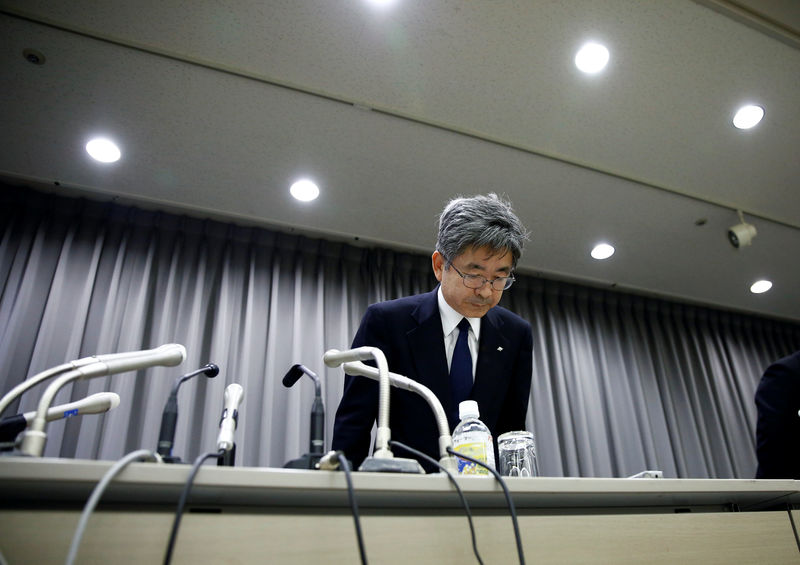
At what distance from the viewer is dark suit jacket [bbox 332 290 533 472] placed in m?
1.39

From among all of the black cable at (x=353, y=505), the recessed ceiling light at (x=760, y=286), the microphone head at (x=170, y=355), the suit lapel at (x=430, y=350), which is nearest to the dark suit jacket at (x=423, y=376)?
the suit lapel at (x=430, y=350)

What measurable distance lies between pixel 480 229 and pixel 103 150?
6.62 ft

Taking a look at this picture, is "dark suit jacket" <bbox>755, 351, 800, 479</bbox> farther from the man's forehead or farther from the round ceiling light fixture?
the round ceiling light fixture

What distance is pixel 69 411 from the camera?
3.05 ft

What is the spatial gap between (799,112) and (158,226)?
3.20 metres

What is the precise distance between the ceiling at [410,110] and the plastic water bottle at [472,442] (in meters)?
1.55

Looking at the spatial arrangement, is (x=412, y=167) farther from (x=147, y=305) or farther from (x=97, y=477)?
(x=97, y=477)

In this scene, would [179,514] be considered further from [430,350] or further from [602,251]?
[602,251]

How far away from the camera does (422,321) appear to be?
1542mm

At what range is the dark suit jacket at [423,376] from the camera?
1.39m

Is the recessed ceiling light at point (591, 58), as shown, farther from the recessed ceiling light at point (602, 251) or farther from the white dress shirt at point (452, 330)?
the recessed ceiling light at point (602, 251)

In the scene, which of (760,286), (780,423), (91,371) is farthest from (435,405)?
(760,286)

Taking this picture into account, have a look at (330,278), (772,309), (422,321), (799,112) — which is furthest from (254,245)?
(772,309)

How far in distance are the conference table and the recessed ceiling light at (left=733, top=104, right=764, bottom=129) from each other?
6.96 ft
